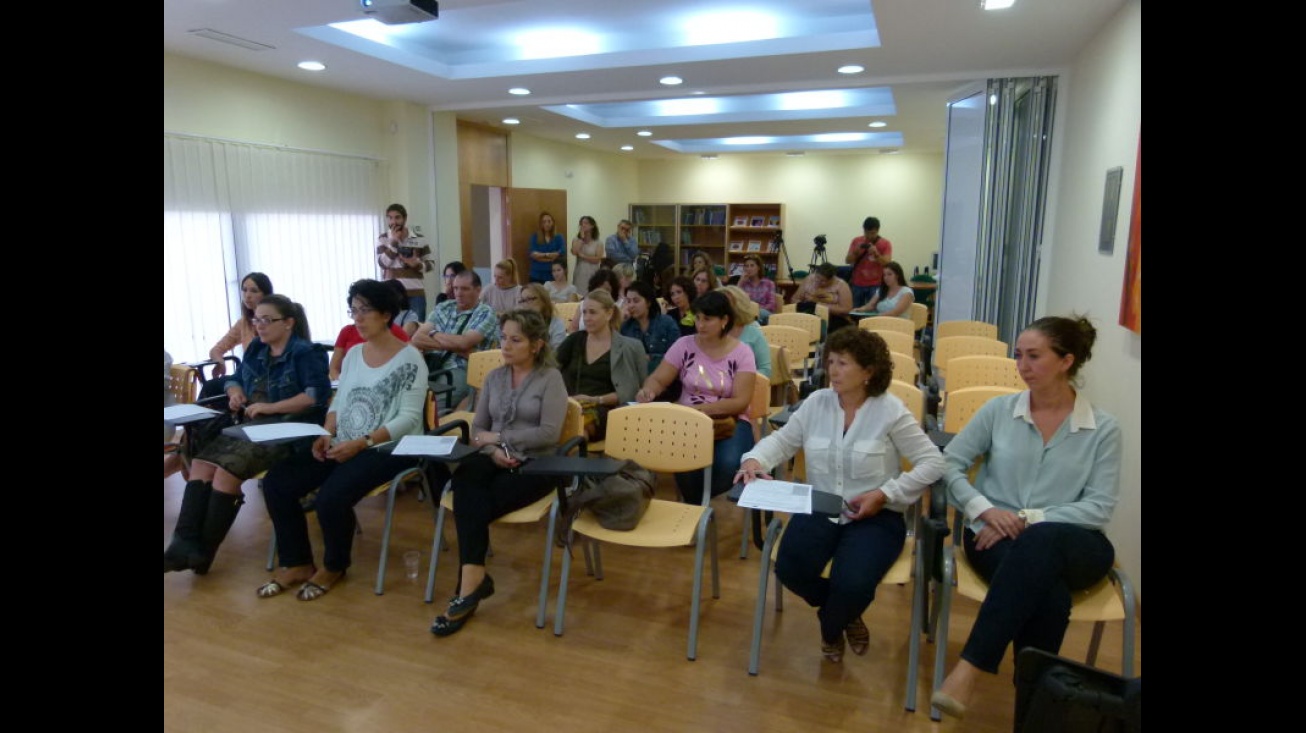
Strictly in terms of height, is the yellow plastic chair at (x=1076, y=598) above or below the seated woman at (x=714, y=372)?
below

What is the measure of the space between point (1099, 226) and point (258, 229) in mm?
6259

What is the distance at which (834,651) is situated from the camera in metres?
2.72

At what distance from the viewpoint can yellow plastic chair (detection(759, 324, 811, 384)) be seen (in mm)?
5484

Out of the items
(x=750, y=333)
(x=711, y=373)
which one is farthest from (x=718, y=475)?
(x=750, y=333)

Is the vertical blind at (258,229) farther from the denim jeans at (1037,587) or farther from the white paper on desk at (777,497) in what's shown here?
the denim jeans at (1037,587)

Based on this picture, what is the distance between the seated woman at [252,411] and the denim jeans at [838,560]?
→ 2343 mm

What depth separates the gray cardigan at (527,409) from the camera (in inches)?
127

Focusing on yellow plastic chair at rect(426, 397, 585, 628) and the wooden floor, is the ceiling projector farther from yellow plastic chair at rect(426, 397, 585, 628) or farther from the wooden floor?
the wooden floor

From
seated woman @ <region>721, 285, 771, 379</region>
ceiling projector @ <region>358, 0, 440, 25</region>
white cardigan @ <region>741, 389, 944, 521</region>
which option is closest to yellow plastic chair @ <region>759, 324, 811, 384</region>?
seated woman @ <region>721, 285, 771, 379</region>

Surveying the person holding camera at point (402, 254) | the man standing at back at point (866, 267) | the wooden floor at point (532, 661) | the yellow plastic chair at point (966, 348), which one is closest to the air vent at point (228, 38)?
the person holding camera at point (402, 254)

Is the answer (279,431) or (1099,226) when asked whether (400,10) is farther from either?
(1099,226)

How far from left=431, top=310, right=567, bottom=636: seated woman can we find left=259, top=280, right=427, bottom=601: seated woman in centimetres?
30
